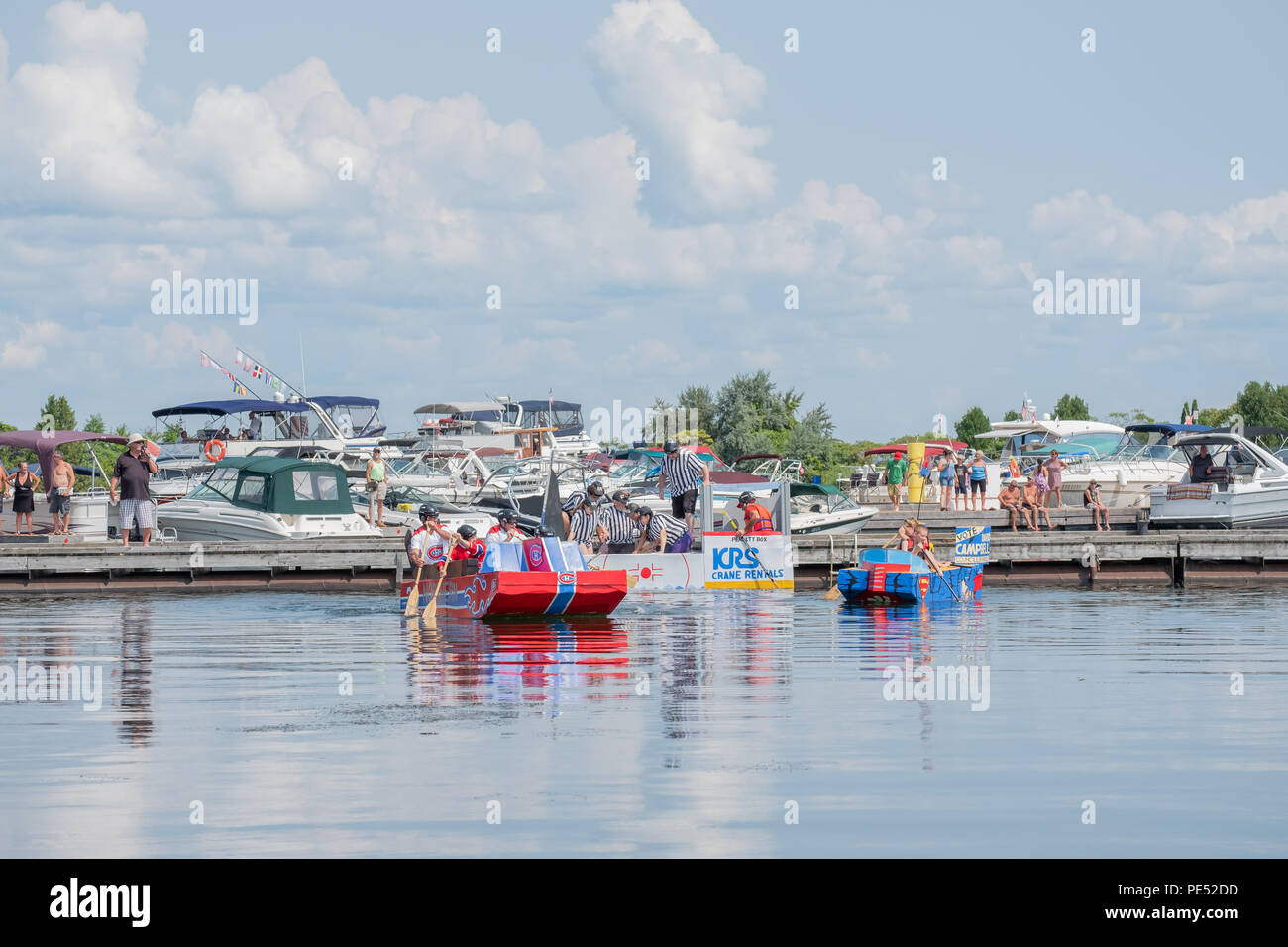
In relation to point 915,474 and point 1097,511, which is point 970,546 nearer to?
point 1097,511

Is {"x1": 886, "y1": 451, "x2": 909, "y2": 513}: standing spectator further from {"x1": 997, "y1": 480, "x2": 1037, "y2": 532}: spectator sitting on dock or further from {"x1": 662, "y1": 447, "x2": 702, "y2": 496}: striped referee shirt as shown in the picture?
{"x1": 662, "y1": 447, "x2": 702, "y2": 496}: striped referee shirt

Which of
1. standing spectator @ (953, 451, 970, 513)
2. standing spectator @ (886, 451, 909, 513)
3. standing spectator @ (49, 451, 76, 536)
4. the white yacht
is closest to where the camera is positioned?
standing spectator @ (49, 451, 76, 536)

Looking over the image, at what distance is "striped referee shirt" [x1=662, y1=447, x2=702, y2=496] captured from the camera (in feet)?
92.5

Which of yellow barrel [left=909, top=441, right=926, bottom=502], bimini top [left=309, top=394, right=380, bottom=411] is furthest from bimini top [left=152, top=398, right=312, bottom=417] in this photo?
yellow barrel [left=909, top=441, right=926, bottom=502]

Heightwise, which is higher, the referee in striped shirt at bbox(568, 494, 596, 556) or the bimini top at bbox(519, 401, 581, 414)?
the bimini top at bbox(519, 401, 581, 414)

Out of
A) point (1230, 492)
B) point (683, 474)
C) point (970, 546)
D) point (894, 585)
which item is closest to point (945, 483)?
point (1230, 492)

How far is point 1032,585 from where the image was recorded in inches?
1248

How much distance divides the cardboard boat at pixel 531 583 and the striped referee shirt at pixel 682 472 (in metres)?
5.81

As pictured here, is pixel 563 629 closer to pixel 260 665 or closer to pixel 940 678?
pixel 260 665

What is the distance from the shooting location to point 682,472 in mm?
28203

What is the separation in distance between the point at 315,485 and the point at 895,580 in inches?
567

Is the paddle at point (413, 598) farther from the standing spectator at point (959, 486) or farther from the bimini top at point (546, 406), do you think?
the bimini top at point (546, 406)

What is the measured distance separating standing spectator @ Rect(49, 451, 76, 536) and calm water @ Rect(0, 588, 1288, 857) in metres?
13.0

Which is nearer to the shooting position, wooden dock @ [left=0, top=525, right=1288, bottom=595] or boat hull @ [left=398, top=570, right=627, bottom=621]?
boat hull @ [left=398, top=570, right=627, bottom=621]
